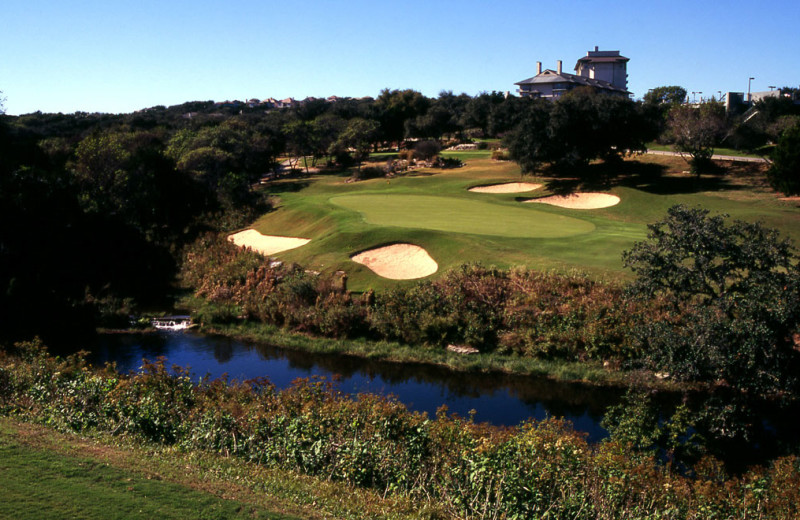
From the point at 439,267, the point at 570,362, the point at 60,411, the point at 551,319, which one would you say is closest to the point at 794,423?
the point at 570,362

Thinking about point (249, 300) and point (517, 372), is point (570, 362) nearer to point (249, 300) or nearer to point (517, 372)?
point (517, 372)

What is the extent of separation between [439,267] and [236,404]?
15.3 m

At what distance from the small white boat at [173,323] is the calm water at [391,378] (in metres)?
0.90

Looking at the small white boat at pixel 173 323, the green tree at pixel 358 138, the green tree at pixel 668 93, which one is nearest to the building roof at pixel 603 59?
the green tree at pixel 668 93

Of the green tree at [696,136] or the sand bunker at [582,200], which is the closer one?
the sand bunker at [582,200]

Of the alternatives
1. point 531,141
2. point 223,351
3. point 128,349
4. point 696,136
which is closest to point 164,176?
point 128,349

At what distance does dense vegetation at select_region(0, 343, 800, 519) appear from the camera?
10820 millimetres

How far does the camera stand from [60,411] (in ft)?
45.3

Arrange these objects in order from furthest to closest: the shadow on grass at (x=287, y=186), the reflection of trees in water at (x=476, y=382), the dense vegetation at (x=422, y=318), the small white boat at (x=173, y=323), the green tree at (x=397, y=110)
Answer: the green tree at (x=397, y=110) < the shadow on grass at (x=287, y=186) < the small white boat at (x=173, y=323) < the reflection of trees in water at (x=476, y=382) < the dense vegetation at (x=422, y=318)

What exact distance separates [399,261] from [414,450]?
59.3ft

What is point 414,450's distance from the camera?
41.3 feet

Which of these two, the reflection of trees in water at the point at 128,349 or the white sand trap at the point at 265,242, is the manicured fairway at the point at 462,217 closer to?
the white sand trap at the point at 265,242

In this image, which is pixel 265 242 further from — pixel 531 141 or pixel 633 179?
pixel 633 179

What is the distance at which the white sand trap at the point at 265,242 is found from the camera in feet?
118
